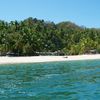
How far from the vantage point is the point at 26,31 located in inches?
4808

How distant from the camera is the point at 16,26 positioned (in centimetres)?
12650

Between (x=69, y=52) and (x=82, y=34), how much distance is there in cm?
3133

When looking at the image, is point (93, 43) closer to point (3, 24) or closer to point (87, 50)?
point (87, 50)

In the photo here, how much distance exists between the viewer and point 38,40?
123812mm

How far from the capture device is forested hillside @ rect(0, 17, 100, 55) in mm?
113375


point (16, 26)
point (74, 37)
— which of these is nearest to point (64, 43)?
point (74, 37)

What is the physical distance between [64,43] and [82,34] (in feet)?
38.2

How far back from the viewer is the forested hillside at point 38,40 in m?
113

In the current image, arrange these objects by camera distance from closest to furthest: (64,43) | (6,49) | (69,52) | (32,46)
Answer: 1. (6,49)
2. (32,46)
3. (69,52)
4. (64,43)

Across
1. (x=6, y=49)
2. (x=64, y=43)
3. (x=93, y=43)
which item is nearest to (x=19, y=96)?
(x=6, y=49)

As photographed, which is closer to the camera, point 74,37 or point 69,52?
point 69,52

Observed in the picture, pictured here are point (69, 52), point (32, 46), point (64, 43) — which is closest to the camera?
point (32, 46)

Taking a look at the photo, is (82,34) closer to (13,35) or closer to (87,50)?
(87,50)

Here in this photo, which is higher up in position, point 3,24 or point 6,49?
point 3,24
